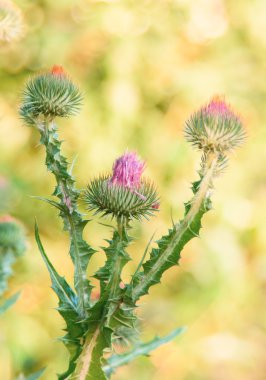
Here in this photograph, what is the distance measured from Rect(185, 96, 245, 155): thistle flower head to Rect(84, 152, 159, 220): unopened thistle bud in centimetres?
15

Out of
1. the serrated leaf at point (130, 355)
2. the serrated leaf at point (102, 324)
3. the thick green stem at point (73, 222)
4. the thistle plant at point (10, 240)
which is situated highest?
the thistle plant at point (10, 240)

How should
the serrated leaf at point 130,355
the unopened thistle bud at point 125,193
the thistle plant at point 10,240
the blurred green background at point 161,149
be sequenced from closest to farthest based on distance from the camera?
the unopened thistle bud at point 125,193 < the serrated leaf at point 130,355 < the thistle plant at point 10,240 < the blurred green background at point 161,149

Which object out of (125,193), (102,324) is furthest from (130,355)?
(125,193)

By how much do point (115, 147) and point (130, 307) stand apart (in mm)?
3461

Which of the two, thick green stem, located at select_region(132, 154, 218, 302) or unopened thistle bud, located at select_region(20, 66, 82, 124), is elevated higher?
unopened thistle bud, located at select_region(20, 66, 82, 124)

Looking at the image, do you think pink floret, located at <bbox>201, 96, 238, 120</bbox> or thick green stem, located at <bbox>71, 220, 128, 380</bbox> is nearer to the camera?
thick green stem, located at <bbox>71, 220, 128, 380</bbox>

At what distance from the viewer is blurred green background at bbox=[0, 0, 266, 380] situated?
197 inches

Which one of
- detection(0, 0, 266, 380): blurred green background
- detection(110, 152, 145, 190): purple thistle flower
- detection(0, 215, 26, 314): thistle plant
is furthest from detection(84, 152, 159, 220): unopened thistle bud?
detection(0, 0, 266, 380): blurred green background

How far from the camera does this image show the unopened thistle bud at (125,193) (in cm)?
185

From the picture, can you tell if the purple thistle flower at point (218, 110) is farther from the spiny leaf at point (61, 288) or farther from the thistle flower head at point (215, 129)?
the spiny leaf at point (61, 288)

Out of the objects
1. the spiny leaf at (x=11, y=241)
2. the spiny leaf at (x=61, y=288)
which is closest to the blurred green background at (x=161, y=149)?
the spiny leaf at (x=11, y=241)

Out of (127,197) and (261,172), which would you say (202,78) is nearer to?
(261,172)

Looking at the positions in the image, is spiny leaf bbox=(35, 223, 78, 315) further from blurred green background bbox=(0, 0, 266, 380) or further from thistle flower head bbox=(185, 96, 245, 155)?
blurred green background bbox=(0, 0, 266, 380)

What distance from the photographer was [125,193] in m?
1.84
